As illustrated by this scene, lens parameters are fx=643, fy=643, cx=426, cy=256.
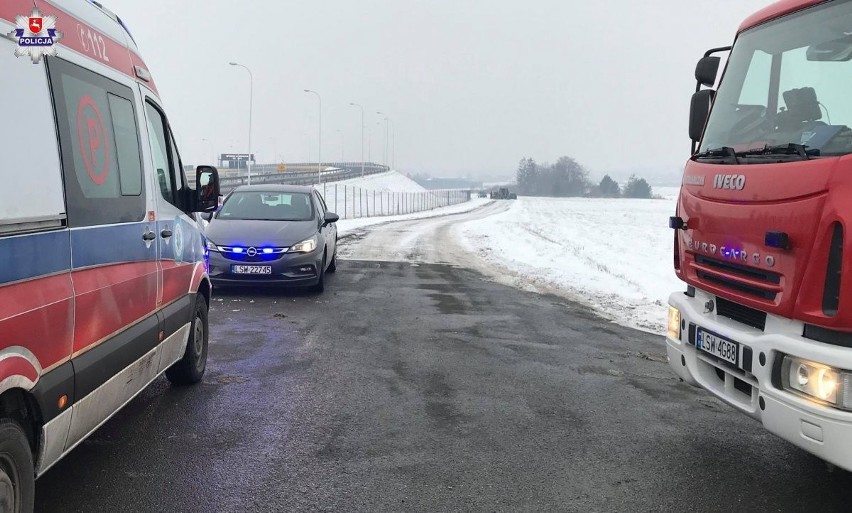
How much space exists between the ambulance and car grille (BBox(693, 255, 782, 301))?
136 inches

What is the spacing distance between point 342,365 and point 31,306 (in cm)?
370

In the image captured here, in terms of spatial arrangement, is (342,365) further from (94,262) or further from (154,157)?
(94,262)

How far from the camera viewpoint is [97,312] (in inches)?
128

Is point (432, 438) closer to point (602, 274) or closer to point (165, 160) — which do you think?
point (165, 160)

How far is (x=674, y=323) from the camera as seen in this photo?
176 inches

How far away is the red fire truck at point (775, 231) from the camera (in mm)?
2943

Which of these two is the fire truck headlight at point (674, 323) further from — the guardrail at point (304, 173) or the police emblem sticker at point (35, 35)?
the guardrail at point (304, 173)

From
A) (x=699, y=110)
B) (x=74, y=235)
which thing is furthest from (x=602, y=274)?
(x=74, y=235)

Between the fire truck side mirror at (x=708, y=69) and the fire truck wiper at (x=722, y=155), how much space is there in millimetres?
726

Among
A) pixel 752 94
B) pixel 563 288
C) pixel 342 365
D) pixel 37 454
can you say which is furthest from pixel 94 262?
pixel 563 288

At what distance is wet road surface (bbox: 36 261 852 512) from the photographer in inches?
137

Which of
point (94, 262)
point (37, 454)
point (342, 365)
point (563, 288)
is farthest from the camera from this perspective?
point (563, 288)

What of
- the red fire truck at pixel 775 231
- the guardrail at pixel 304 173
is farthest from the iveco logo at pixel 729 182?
the guardrail at pixel 304 173

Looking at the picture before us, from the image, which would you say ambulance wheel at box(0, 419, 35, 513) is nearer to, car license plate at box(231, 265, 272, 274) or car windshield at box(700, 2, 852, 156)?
car windshield at box(700, 2, 852, 156)
